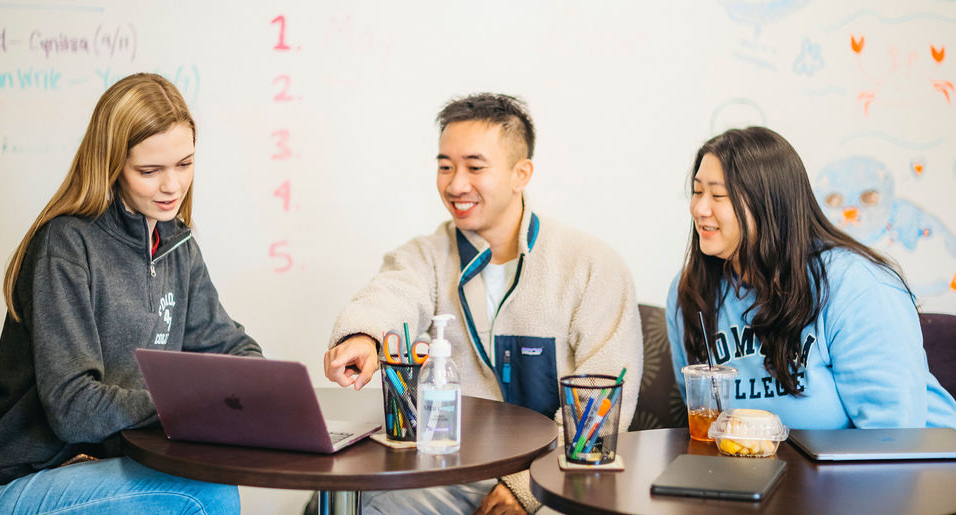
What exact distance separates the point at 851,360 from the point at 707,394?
375 mm

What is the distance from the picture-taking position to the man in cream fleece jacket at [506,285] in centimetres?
205

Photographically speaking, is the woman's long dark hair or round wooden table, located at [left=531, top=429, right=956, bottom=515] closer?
round wooden table, located at [left=531, top=429, right=956, bottom=515]

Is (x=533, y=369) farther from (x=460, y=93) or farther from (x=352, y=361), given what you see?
(x=460, y=93)

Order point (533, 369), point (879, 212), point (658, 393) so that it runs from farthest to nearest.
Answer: point (879, 212) → point (658, 393) → point (533, 369)

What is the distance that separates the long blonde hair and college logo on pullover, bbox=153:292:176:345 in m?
0.23

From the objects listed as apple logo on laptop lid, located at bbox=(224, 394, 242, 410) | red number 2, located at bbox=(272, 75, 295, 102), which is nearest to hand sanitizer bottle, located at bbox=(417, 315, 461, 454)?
apple logo on laptop lid, located at bbox=(224, 394, 242, 410)

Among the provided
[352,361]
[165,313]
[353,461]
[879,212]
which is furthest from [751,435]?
[879,212]

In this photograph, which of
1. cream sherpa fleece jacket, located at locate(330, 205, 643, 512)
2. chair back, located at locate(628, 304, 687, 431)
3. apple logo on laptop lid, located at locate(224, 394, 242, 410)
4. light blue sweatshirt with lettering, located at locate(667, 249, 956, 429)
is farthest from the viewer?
chair back, located at locate(628, 304, 687, 431)

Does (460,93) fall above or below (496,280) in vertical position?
above

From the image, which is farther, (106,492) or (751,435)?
(106,492)

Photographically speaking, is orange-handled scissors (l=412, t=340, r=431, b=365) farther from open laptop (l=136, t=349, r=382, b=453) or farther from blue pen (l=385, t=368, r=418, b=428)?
open laptop (l=136, t=349, r=382, b=453)

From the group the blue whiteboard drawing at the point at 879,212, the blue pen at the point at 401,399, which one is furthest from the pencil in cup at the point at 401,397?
the blue whiteboard drawing at the point at 879,212

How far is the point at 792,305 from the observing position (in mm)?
1704

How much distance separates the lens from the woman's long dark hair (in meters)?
1.71
